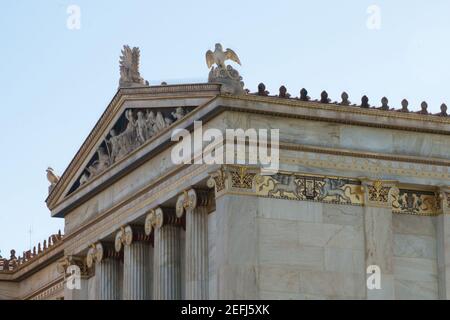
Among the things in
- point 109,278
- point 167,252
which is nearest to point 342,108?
point 167,252

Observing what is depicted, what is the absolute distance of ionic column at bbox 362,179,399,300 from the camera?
5809 cm

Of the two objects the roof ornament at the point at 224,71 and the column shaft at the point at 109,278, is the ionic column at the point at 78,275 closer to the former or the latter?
the column shaft at the point at 109,278

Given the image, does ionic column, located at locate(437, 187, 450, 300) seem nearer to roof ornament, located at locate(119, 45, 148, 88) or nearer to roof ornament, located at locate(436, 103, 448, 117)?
roof ornament, located at locate(436, 103, 448, 117)

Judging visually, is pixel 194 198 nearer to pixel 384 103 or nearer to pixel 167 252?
pixel 167 252

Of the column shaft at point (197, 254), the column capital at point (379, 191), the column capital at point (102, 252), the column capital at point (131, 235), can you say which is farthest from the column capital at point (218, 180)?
the column capital at point (102, 252)

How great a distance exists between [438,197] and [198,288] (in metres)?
8.36

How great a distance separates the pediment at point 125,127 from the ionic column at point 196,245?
277 centimetres

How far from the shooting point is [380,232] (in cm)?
5853

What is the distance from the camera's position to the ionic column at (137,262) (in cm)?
6400

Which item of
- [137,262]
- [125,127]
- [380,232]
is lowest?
[137,262]

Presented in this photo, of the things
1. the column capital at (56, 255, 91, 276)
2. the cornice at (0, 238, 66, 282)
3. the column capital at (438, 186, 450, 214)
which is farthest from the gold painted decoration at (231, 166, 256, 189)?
the cornice at (0, 238, 66, 282)

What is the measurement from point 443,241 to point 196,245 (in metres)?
8.02

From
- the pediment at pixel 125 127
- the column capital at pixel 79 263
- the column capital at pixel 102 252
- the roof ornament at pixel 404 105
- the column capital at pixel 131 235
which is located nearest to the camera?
the roof ornament at pixel 404 105

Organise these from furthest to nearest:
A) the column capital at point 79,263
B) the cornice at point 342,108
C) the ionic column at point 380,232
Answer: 1. the column capital at point 79,263
2. the ionic column at point 380,232
3. the cornice at point 342,108
